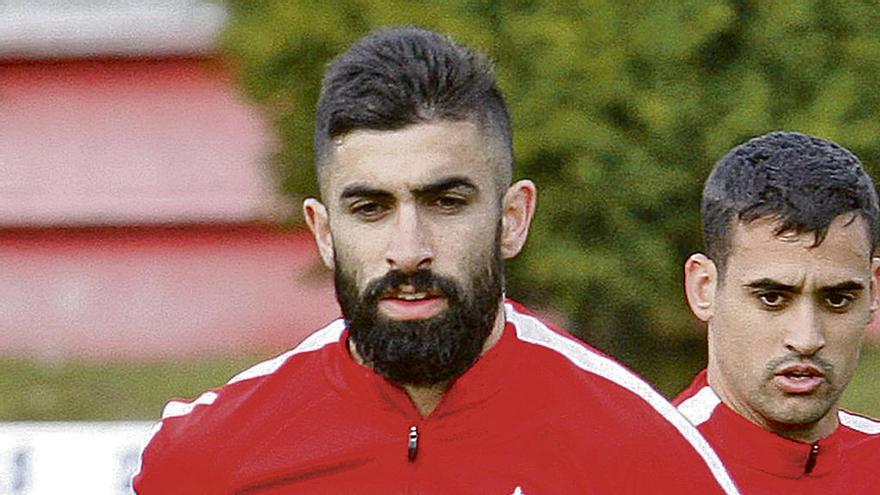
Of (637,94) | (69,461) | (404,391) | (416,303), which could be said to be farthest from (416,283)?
(637,94)

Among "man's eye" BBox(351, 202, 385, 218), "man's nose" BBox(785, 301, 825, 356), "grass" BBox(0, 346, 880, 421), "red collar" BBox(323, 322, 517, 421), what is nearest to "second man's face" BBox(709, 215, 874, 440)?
"man's nose" BBox(785, 301, 825, 356)

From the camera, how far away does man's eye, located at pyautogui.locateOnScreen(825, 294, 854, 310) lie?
14.4 ft

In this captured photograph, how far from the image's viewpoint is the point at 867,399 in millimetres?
10484

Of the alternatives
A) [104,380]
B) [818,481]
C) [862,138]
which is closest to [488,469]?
[818,481]

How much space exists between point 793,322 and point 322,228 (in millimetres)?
1115

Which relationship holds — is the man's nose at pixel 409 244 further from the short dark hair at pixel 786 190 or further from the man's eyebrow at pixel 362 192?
the short dark hair at pixel 786 190

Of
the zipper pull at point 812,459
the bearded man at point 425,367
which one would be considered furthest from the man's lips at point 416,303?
the zipper pull at point 812,459

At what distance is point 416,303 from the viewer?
3.63m

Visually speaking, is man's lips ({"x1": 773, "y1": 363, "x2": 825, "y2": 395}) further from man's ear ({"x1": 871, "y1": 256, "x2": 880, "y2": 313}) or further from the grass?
the grass

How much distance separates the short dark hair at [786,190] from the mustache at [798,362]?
0.84 feet

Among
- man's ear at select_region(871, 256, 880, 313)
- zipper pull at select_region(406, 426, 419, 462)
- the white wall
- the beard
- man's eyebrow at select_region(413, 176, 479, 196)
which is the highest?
man's eyebrow at select_region(413, 176, 479, 196)

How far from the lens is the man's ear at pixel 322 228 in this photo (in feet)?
12.5

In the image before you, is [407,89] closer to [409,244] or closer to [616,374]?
[409,244]

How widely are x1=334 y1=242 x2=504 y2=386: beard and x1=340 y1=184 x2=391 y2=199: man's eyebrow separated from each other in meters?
0.14
